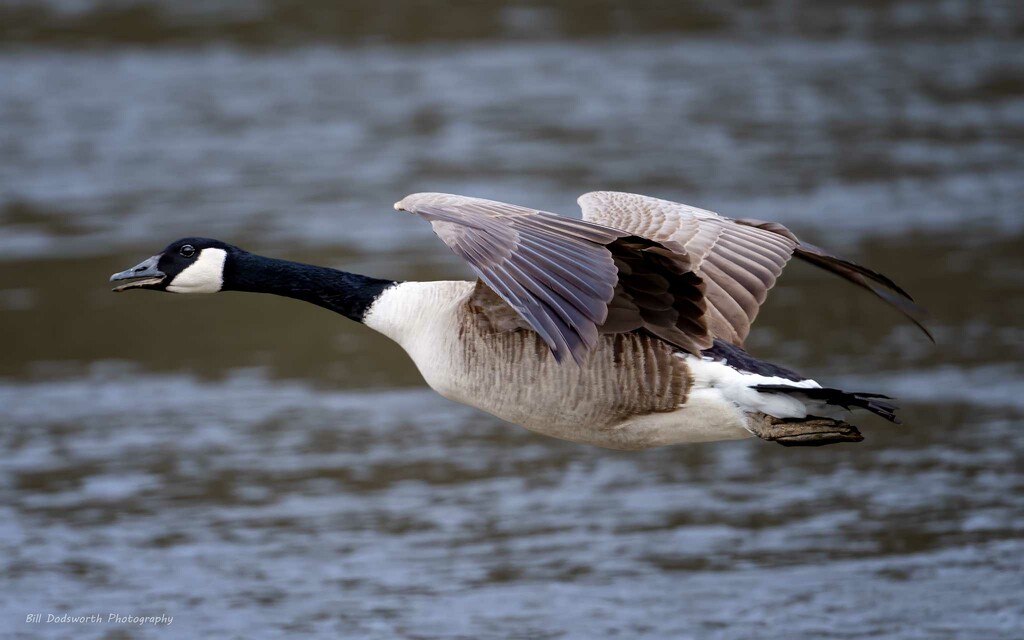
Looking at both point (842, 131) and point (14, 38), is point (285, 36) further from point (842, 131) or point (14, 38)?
point (842, 131)

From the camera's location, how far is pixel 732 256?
5887 millimetres

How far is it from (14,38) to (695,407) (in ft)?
42.3

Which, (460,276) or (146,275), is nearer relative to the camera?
(146,275)

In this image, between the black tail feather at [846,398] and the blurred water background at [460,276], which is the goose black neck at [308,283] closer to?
the blurred water background at [460,276]

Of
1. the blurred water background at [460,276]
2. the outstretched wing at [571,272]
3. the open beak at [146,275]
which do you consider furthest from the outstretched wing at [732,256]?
the open beak at [146,275]

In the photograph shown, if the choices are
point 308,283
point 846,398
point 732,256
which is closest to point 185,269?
point 308,283

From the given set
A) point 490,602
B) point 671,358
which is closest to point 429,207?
point 671,358

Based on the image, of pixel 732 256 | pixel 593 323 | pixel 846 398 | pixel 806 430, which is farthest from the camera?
pixel 732 256

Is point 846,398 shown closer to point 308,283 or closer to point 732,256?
point 732,256

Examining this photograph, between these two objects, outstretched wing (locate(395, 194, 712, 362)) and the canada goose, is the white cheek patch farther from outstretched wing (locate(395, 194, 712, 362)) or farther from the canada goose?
outstretched wing (locate(395, 194, 712, 362))

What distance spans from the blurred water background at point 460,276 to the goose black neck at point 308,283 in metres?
1.43

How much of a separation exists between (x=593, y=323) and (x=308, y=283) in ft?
5.35

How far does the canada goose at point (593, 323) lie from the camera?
183 inches

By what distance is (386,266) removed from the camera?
1020 centimetres
